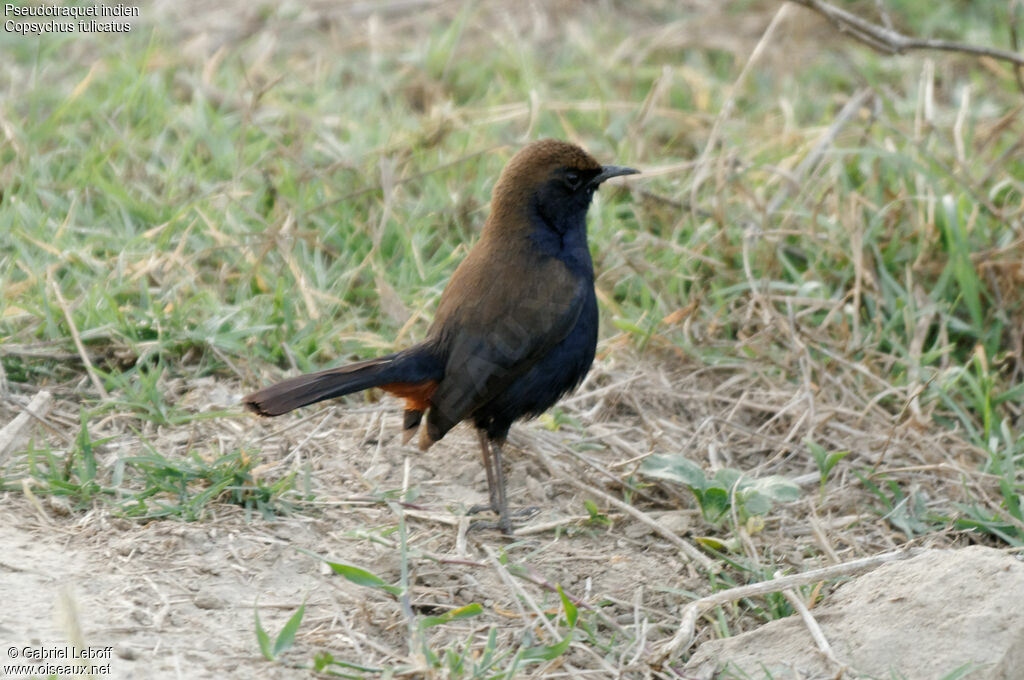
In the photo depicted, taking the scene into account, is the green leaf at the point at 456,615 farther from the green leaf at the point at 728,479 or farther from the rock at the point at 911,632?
the green leaf at the point at 728,479

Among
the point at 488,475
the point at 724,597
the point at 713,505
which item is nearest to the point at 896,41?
the point at 713,505

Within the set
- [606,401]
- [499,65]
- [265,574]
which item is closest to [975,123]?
[499,65]

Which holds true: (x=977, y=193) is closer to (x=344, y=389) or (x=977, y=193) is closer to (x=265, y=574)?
(x=344, y=389)

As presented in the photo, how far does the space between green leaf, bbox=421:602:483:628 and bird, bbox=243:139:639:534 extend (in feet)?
2.31

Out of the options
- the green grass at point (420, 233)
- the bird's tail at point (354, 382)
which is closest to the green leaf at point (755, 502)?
the green grass at point (420, 233)

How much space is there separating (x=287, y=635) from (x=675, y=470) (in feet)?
5.03

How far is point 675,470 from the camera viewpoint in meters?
4.20

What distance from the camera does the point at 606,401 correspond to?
4.94m

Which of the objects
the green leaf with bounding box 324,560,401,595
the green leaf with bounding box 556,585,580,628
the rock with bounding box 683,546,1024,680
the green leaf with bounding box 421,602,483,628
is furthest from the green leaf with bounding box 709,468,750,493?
the green leaf with bounding box 324,560,401,595

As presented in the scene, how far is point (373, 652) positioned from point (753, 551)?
4.39 feet

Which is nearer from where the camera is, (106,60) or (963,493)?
(963,493)

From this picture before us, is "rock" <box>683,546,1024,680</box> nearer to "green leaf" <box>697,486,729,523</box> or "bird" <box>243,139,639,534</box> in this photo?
"green leaf" <box>697,486,729,523</box>

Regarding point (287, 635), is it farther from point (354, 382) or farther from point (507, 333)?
point (507, 333)

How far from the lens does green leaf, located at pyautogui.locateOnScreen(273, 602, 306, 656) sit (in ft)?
10.5
